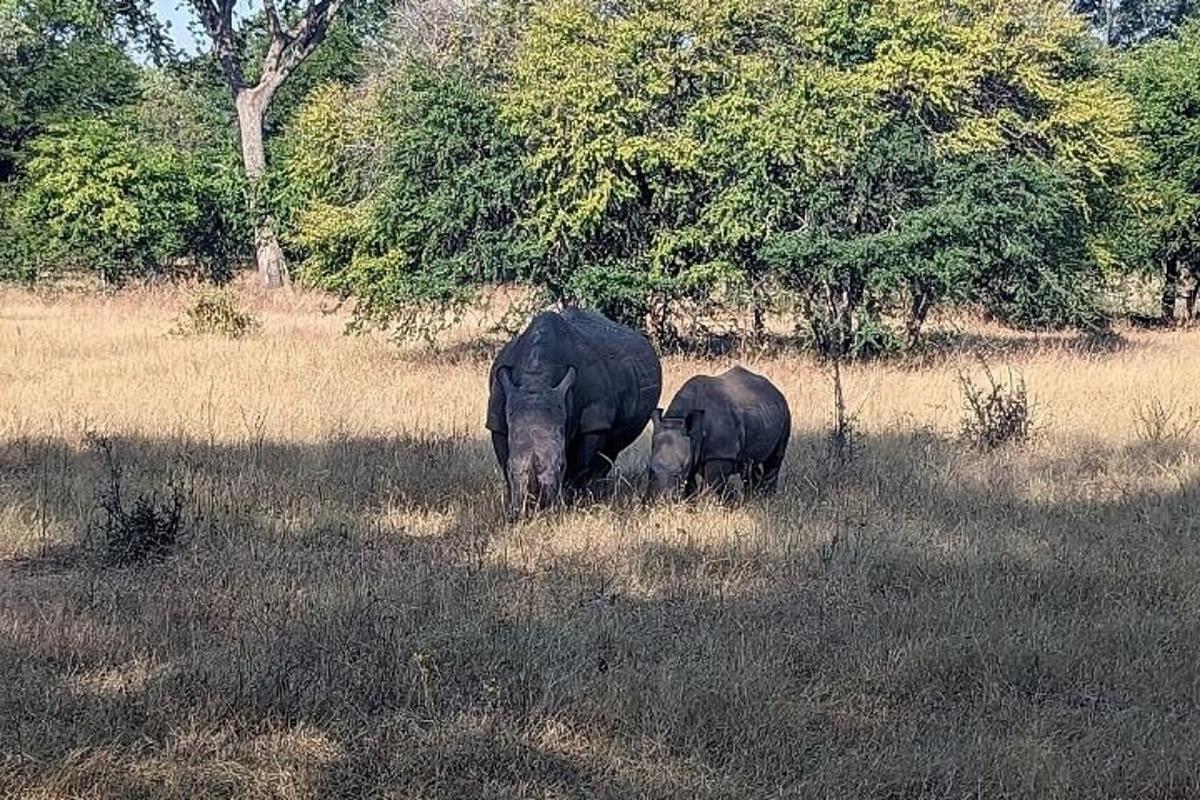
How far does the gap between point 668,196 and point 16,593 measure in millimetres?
14472

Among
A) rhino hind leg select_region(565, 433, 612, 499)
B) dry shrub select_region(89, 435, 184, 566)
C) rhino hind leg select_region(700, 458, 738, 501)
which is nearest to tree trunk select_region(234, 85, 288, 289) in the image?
rhino hind leg select_region(565, 433, 612, 499)

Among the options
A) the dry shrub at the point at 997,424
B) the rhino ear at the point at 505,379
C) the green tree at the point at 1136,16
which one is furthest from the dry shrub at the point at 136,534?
the green tree at the point at 1136,16

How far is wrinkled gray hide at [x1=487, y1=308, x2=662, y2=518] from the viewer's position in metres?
9.10

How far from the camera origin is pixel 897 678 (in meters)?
6.02

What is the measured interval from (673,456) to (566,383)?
1044 mm

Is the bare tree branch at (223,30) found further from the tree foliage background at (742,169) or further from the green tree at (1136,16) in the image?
the green tree at (1136,16)

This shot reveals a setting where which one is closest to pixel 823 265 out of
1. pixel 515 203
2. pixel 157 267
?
pixel 515 203

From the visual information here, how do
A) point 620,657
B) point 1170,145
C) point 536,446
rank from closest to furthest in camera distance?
point 620,657 → point 536,446 → point 1170,145

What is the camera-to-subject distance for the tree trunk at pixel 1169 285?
30594mm

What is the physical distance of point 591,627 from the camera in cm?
665

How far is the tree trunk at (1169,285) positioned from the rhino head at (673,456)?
77.7 ft

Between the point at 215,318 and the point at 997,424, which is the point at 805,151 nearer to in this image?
the point at 997,424

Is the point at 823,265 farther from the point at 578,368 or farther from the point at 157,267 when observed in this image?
the point at 157,267

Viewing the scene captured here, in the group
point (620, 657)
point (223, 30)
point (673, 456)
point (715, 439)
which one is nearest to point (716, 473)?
point (715, 439)
